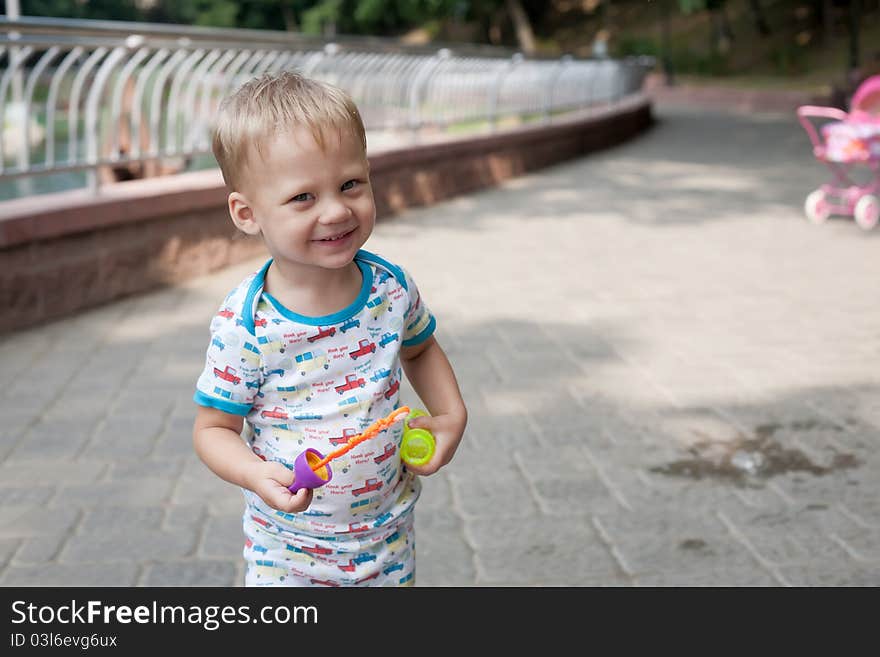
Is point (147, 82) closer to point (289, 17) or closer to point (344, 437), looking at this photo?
point (344, 437)

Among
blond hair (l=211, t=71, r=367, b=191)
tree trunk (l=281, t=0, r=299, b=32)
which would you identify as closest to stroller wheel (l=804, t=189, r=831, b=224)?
blond hair (l=211, t=71, r=367, b=191)

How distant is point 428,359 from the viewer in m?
2.31

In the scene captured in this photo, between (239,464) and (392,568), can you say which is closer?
(239,464)

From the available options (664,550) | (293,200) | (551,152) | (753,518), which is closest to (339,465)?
(293,200)

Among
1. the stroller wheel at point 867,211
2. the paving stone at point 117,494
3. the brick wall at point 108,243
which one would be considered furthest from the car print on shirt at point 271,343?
the stroller wheel at point 867,211

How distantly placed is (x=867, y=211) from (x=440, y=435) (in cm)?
821

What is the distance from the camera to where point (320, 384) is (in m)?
2.07

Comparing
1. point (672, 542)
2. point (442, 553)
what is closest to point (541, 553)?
point (442, 553)

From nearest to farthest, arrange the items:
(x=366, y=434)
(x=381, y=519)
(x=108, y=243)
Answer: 1. (x=366, y=434)
2. (x=381, y=519)
3. (x=108, y=243)

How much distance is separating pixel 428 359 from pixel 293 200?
0.52 m

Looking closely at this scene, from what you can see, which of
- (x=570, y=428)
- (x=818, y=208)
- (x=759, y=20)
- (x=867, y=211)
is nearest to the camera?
(x=570, y=428)

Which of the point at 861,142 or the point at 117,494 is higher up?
the point at 861,142

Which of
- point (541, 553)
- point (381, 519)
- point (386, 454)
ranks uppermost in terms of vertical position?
point (386, 454)

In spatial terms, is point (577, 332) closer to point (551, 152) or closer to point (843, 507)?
point (843, 507)
